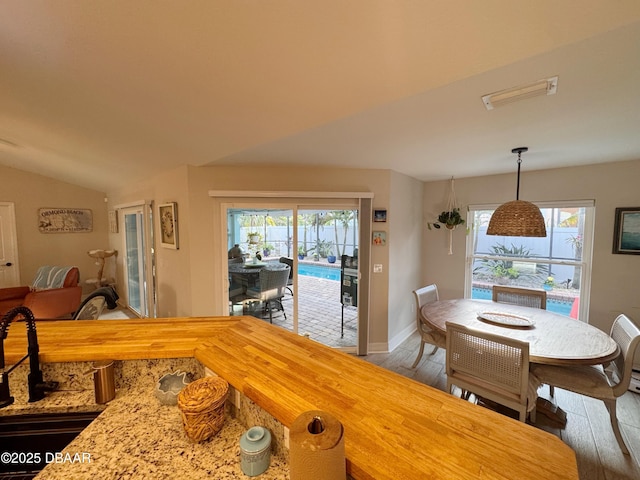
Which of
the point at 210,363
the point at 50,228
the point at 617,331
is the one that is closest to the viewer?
the point at 210,363

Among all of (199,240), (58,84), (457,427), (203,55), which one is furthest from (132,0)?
(199,240)

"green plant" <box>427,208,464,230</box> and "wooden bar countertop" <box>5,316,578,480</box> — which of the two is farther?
"green plant" <box>427,208,464,230</box>

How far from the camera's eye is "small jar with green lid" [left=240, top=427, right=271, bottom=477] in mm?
707

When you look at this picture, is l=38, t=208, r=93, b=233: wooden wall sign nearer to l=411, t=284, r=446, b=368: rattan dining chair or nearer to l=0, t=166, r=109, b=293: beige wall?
l=0, t=166, r=109, b=293: beige wall

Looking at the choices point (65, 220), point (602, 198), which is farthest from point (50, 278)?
point (602, 198)

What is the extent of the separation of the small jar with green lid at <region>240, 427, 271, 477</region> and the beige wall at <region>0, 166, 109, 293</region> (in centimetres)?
703

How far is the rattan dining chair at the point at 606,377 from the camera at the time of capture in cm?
177

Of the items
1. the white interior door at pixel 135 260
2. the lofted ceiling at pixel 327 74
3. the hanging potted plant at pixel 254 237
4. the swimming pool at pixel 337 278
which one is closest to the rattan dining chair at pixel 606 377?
the swimming pool at pixel 337 278

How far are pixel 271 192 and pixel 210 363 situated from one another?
2232mm

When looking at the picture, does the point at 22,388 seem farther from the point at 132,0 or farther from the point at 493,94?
the point at 493,94

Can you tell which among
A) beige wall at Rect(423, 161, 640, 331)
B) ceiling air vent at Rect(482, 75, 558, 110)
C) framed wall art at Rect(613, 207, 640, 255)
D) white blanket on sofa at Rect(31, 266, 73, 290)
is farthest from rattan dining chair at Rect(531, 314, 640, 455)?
white blanket on sofa at Rect(31, 266, 73, 290)

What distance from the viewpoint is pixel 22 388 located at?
3.58ft

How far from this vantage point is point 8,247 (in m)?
4.93

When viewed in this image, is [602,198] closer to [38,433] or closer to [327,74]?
[327,74]
